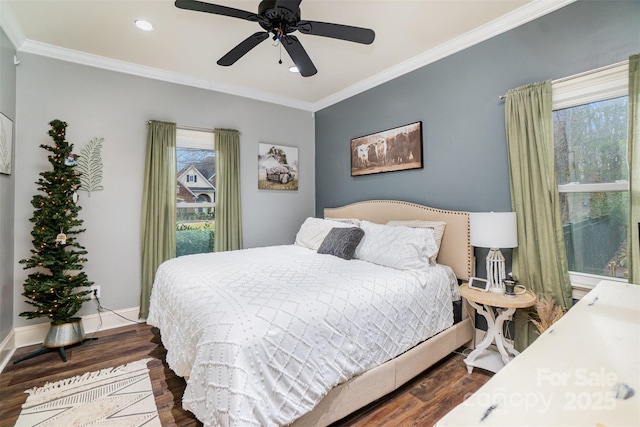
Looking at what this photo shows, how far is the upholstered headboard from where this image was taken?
8.56ft

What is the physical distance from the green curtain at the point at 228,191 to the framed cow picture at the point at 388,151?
61.5 inches

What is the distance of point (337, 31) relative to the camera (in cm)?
192

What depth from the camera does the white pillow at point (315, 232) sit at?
10.9ft

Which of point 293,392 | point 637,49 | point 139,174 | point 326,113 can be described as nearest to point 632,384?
point 293,392

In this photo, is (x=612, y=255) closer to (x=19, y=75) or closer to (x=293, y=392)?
(x=293, y=392)

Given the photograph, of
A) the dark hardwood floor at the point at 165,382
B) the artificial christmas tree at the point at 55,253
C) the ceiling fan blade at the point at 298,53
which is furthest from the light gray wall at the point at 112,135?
the ceiling fan blade at the point at 298,53

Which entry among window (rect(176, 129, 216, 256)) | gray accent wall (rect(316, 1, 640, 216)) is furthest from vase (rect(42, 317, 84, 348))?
gray accent wall (rect(316, 1, 640, 216))

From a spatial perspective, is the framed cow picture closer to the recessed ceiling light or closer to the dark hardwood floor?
the dark hardwood floor

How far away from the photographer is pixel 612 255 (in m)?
2.04

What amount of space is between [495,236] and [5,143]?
4.00 metres

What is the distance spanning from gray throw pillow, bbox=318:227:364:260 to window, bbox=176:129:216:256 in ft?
5.55

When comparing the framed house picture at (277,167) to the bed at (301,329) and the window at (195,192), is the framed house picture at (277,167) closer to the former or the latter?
the window at (195,192)

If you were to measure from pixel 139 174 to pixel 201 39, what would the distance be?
162cm

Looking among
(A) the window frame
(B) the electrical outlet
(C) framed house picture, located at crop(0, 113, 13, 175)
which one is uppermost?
(A) the window frame
